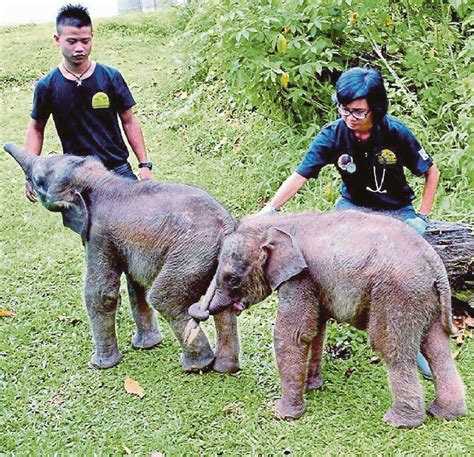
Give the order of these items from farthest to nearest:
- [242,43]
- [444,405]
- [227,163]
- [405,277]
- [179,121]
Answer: [179,121] → [227,163] → [242,43] → [444,405] → [405,277]

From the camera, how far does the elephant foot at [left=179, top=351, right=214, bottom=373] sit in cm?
432

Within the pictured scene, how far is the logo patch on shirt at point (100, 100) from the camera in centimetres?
454

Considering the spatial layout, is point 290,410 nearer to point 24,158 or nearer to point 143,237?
point 143,237

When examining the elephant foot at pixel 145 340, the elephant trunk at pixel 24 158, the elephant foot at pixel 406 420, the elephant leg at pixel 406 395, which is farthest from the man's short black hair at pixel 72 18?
the elephant foot at pixel 406 420

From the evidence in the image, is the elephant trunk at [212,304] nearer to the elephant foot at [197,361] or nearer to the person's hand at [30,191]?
the elephant foot at [197,361]

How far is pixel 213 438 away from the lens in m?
3.75

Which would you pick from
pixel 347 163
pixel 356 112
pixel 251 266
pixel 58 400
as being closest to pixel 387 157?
→ pixel 347 163

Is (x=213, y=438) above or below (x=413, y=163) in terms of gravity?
below

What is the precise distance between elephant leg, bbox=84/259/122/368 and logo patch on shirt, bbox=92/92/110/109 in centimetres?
106

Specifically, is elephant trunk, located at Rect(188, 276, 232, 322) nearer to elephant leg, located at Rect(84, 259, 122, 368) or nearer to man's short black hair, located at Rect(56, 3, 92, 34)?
elephant leg, located at Rect(84, 259, 122, 368)

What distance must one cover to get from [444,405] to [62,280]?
3.42 metres

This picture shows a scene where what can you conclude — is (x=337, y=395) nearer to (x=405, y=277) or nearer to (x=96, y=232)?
(x=405, y=277)

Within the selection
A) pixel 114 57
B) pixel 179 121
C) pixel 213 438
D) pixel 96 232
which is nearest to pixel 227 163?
pixel 179 121

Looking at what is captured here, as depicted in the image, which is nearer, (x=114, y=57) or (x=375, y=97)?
(x=375, y=97)
